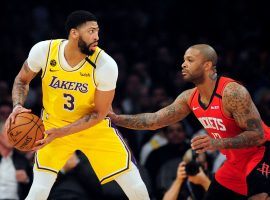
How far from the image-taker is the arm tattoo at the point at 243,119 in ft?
19.7

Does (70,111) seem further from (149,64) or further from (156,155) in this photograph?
(149,64)

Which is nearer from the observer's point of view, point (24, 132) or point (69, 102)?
point (24, 132)

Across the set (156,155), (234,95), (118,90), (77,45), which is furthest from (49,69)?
(118,90)

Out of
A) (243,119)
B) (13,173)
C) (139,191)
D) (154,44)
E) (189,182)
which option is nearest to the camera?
(243,119)

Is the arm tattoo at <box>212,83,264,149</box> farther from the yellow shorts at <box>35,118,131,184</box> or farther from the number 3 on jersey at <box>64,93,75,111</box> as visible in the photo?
the number 3 on jersey at <box>64,93,75,111</box>

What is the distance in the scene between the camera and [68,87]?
20.8 feet

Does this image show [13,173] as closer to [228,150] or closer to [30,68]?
[30,68]

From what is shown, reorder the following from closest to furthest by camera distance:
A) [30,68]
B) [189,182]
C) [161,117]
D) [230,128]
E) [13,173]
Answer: [230,128] < [30,68] < [161,117] < [189,182] < [13,173]

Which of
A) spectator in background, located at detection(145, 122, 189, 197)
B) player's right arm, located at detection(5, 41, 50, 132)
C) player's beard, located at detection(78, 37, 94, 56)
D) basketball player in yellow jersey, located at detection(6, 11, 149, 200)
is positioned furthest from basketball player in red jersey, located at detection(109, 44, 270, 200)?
spectator in background, located at detection(145, 122, 189, 197)

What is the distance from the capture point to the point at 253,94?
1095cm

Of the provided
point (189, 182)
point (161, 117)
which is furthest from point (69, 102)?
point (189, 182)

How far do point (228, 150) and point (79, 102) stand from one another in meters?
1.42

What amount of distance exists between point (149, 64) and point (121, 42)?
1.06 metres

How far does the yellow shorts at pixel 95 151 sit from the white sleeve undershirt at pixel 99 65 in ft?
1.34
